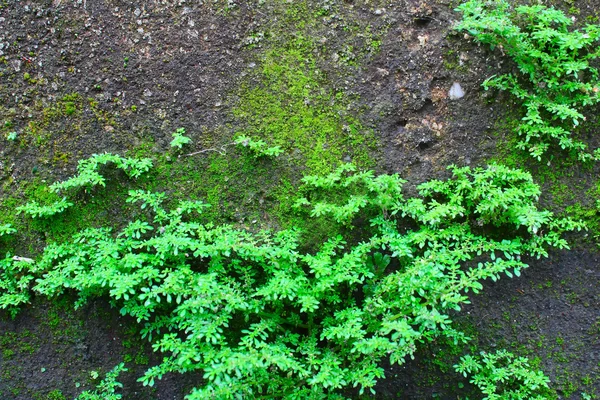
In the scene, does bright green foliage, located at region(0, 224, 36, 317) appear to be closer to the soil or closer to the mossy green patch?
the soil

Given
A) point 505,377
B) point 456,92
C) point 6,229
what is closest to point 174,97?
point 6,229

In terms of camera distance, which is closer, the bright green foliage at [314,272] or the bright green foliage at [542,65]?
the bright green foliage at [314,272]

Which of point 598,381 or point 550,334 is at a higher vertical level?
point 550,334

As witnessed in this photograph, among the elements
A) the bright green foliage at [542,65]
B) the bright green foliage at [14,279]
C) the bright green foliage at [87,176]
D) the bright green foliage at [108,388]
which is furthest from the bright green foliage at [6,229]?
the bright green foliage at [542,65]

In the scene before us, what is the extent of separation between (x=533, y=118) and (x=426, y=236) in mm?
939

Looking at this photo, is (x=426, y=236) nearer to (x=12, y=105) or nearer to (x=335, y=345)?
(x=335, y=345)

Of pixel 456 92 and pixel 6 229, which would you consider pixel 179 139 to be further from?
pixel 456 92

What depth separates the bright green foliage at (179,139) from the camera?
290 centimetres

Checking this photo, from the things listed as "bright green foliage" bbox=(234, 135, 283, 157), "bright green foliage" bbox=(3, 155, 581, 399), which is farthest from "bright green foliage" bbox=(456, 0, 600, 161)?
"bright green foliage" bbox=(234, 135, 283, 157)

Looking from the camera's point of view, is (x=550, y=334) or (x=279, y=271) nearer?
(x=279, y=271)

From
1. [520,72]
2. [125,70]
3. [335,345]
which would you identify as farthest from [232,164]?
[520,72]

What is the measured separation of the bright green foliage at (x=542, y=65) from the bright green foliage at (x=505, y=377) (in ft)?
3.90

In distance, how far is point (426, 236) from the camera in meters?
2.75

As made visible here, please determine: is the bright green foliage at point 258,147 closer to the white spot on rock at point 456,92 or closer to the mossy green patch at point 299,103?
the mossy green patch at point 299,103
